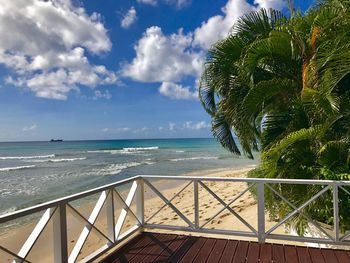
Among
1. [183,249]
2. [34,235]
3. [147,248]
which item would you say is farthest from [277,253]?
[34,235]

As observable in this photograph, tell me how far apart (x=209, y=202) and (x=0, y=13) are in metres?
8.27

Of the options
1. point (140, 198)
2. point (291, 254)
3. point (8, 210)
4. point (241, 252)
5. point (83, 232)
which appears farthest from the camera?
point (8, 210)

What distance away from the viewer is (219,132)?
684cm

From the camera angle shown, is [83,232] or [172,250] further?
[172,250]

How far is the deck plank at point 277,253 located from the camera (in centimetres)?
383

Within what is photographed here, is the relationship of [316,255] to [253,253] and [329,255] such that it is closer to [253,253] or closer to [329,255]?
[329,255]

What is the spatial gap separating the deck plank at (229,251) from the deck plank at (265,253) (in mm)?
354

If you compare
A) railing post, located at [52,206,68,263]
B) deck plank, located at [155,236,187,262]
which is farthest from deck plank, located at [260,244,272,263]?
railing post, located at [52,206,68,263]

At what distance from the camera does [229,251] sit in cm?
414

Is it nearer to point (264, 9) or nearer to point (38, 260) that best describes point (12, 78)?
point (38, 260)

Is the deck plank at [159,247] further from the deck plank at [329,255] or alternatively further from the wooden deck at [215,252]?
the deck plank at [329,255]

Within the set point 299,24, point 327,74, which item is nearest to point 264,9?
point 299,24

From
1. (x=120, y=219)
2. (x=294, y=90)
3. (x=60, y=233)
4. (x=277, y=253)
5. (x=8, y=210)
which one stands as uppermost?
(x=294, y=90)

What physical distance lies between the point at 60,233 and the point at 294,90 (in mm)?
4169
